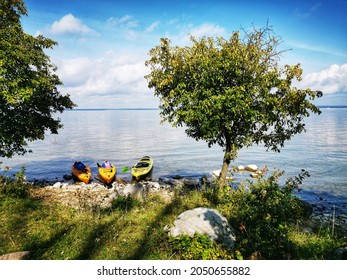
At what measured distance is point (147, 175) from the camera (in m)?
29.2

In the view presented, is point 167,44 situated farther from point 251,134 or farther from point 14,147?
point 14,147

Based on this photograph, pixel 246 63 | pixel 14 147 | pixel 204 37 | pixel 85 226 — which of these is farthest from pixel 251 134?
pixel 14 147

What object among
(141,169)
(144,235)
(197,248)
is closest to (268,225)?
(197,248)

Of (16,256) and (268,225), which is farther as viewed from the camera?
(268,225)

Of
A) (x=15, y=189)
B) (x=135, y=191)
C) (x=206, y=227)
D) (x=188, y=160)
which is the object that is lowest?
(x=188, y=160)

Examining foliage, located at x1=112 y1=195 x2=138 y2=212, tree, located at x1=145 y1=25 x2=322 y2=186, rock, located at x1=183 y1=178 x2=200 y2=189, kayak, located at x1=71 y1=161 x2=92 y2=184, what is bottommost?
rock, located at x1=183 y1=178 x2=200 y2=189

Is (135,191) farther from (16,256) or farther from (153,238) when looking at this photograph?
(16,256)

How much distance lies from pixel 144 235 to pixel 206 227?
7.80 ft

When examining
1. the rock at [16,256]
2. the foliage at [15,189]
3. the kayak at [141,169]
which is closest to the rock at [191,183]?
the kayak at [141,169]

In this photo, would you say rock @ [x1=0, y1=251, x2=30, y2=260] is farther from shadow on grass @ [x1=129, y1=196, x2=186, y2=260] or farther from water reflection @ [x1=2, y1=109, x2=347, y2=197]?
water reflection @ [x1=2, y1=109, x2=347, y2=197]

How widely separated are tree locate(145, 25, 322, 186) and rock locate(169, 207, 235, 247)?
21.5ft

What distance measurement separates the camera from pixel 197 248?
787 cm

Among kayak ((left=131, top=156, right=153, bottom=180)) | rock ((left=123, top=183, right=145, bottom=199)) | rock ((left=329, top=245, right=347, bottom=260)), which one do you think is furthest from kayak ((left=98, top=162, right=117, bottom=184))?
rock ((left=329, top=245, right=347, bottom=260))

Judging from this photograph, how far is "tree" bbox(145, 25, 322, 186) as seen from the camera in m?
14.5
